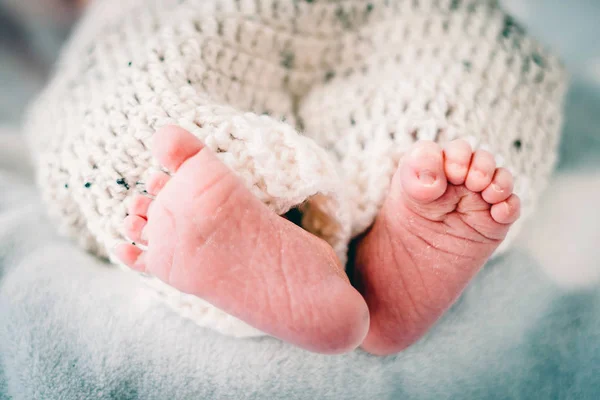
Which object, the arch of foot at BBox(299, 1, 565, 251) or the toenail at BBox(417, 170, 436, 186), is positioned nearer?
the toenail at BBox(417, 170, 436, 186)

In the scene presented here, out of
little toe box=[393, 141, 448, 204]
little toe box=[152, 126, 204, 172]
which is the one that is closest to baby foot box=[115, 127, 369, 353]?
little toe box=[152, 126, 204, 172]

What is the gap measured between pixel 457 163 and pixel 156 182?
29 cm

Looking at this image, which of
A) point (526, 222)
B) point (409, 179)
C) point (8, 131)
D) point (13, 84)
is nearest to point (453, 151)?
point (409, 179)

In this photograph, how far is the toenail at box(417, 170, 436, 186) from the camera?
41 cm

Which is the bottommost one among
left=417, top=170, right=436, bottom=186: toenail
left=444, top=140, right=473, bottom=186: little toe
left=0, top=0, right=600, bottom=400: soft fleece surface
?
left=0, top=0, right=600, bottom=400: soft fleece surface

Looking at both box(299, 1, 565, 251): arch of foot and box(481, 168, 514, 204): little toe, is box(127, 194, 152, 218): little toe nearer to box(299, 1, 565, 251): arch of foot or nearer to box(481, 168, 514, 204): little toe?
box(299, 1, 565, 251): arch of foot

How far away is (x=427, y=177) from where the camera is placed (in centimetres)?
41

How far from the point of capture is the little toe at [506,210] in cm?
41

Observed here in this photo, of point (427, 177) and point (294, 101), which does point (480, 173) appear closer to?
point (427, 177)

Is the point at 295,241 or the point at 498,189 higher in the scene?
the point at 498,189

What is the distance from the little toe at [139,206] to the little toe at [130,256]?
0.03 meters

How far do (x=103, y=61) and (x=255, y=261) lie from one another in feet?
1.35

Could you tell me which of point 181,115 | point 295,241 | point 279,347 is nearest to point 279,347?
point 279,347

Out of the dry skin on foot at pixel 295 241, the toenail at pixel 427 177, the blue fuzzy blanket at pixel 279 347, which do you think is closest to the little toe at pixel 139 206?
the dry skin on foot at pixel 295 241
